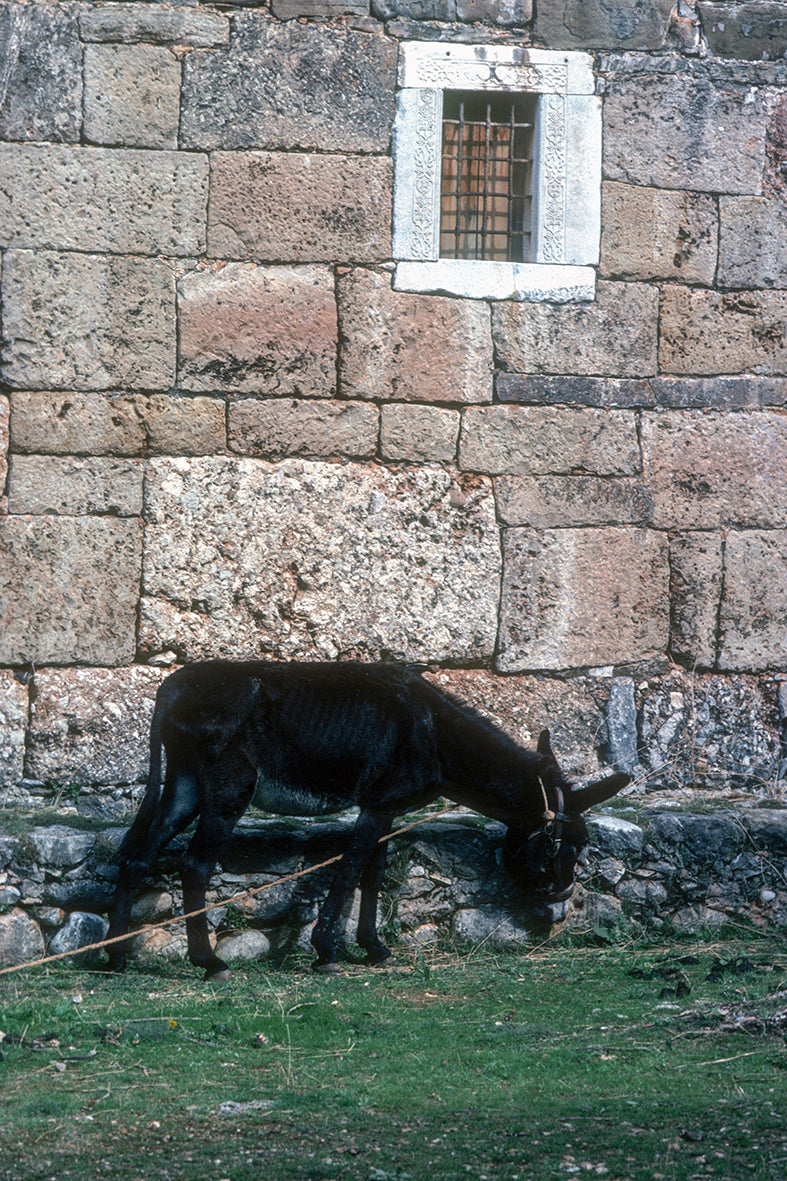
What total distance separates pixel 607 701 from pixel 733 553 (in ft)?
3.61

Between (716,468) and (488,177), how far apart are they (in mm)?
2089

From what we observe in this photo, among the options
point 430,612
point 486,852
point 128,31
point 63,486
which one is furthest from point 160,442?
point 486,852

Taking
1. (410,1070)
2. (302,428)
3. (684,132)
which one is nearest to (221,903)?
(410,1070)

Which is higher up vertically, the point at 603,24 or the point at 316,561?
the point at 603,24

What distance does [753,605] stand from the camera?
20.9ft

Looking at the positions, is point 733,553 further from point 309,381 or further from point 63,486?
point 63,486

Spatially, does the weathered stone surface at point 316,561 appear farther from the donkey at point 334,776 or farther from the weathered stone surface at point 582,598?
the donkey at point 334,776

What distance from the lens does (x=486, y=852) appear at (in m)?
5.23

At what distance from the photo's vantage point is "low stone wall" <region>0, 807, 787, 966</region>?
484 centimetres

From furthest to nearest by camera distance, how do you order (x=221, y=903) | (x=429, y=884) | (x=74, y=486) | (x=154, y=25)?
(x=154, y=25), (x=74, y=486), (x=429, y=884), (x=221, y=903)

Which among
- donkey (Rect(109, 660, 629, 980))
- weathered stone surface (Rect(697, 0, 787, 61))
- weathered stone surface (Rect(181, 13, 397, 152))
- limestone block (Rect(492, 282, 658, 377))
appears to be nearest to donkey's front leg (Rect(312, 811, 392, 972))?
donkey (Rect(109, 660, 629, 980))

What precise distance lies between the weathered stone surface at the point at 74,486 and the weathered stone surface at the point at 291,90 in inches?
69.6

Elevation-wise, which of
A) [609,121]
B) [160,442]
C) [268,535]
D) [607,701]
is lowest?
[607,701]

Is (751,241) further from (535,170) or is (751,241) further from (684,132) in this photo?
(535,170)
